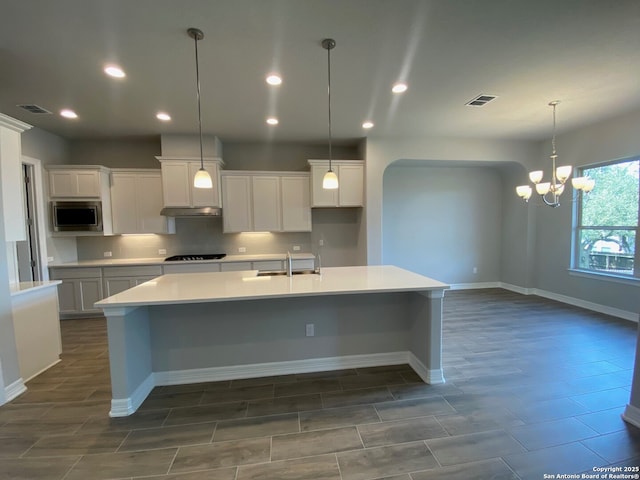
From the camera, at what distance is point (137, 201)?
486 centimetres

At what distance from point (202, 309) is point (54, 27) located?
2490mm

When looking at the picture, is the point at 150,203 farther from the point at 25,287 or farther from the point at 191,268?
the point at 25,287

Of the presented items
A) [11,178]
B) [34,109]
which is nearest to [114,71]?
[11,178]

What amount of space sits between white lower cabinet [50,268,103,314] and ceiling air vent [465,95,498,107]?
5936 millimetres

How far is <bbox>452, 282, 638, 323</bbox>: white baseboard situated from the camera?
4.22 m

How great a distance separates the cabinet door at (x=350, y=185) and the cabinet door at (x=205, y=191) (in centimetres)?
212

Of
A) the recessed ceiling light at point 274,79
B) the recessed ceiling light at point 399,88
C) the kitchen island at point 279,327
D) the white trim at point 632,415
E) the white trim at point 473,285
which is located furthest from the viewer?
the white trim at point 473,285

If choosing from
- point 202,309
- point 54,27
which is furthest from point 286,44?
point 202,309

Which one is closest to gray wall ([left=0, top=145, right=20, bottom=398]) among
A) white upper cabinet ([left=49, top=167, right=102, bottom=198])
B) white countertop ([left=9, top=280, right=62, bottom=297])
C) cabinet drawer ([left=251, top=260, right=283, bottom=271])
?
white countertop ([left=9, top=280, right=62, bottom=297])

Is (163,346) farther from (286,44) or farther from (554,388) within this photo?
(554,388)

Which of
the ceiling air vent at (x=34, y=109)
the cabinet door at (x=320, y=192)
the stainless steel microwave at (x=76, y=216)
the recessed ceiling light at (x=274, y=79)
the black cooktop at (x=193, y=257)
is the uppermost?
the ceiling air vent at (x=34, y=109)

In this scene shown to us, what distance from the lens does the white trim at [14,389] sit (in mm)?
2469

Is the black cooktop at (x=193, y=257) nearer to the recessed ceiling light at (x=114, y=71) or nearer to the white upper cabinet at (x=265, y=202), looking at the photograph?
the white upper cabinet at (x=265, y=202)

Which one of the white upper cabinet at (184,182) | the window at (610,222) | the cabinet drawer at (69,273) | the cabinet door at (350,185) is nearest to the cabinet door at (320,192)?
the cabinet door at (350,185)
